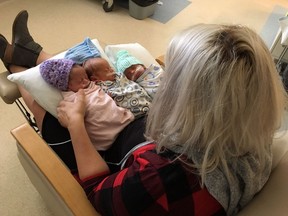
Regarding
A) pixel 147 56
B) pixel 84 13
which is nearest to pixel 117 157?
pixel 147 56

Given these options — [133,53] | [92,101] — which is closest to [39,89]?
[92,101]

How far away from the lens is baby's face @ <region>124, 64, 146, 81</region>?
4.03 ft

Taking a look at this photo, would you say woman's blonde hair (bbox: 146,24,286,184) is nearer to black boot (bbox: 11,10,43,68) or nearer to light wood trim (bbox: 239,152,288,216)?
light wood trim (bbox: 239,152,288,216)

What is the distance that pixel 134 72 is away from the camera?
1.23 m

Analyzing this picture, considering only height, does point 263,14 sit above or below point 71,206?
above

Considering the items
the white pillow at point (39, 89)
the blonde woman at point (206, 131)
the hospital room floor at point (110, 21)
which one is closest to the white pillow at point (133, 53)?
the white pillow at point (39, 89)

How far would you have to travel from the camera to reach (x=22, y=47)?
1291 millimetres

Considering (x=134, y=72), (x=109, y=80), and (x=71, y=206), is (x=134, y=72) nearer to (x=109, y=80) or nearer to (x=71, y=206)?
(x=109, y=80)

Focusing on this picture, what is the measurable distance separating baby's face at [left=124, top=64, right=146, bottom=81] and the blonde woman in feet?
1.66

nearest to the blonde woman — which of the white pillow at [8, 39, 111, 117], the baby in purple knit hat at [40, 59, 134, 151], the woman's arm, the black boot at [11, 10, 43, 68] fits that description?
the woman's arm

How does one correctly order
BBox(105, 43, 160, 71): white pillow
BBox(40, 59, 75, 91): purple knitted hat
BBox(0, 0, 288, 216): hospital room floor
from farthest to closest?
BBox(0, 0, 288, 216): hospital room floor, BBox(105, 43, 160, 71): white pillow, BBox(40, 59, 75, 91): purple knitted hat

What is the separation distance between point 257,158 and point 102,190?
42 centimetres

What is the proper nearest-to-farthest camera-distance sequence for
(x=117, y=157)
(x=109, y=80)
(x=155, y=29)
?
1. (x=117, y=157)
2. (x=109, y=80)
3. (x=155, y=29)

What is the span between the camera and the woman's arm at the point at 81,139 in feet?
2.85
